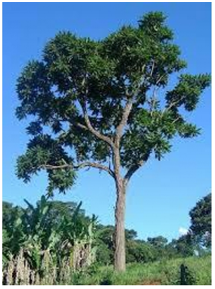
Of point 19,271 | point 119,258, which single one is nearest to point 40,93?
point 119,258

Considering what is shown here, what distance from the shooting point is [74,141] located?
14.9m

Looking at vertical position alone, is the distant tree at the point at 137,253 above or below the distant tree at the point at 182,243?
below

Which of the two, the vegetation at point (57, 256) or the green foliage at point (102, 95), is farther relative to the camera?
the green foliage at point (102, 95)

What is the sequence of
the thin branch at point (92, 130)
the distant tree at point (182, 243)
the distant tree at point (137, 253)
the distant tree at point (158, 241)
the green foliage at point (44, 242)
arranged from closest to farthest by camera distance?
the green foliage at point (44, 242) → the thin branch at point (92, 130) → the distant tree at point (137, 253) → the distant tree at point (182, 243) → the distant tree at point (158, 241)

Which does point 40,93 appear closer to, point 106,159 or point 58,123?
point 58,123

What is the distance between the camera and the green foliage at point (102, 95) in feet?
44.7

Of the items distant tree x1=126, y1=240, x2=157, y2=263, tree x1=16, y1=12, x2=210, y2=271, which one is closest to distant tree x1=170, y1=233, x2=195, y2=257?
distant tree x1=126, y1=240, x2=157, y2=263

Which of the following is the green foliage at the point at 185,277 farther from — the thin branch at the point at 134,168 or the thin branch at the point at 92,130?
the thin branch at the point at 92,130

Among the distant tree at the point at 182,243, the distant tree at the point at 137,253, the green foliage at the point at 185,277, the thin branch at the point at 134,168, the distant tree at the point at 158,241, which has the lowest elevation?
the green foliage at the point at 185,277

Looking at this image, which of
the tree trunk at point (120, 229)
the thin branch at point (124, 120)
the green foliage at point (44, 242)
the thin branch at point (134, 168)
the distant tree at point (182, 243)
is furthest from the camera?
the distant tree at point (182, 243)

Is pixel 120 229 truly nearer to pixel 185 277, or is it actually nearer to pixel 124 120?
pixel 124 120

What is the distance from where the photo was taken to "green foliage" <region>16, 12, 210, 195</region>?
537 inches

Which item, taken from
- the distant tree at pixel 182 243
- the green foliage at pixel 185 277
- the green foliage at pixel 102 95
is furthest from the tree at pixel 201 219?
the green foliage at pixel 185 277

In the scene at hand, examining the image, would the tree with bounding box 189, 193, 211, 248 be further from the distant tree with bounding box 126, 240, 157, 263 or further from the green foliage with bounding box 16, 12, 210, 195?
the green foliage with bounding box 16, 12, 210, 195
